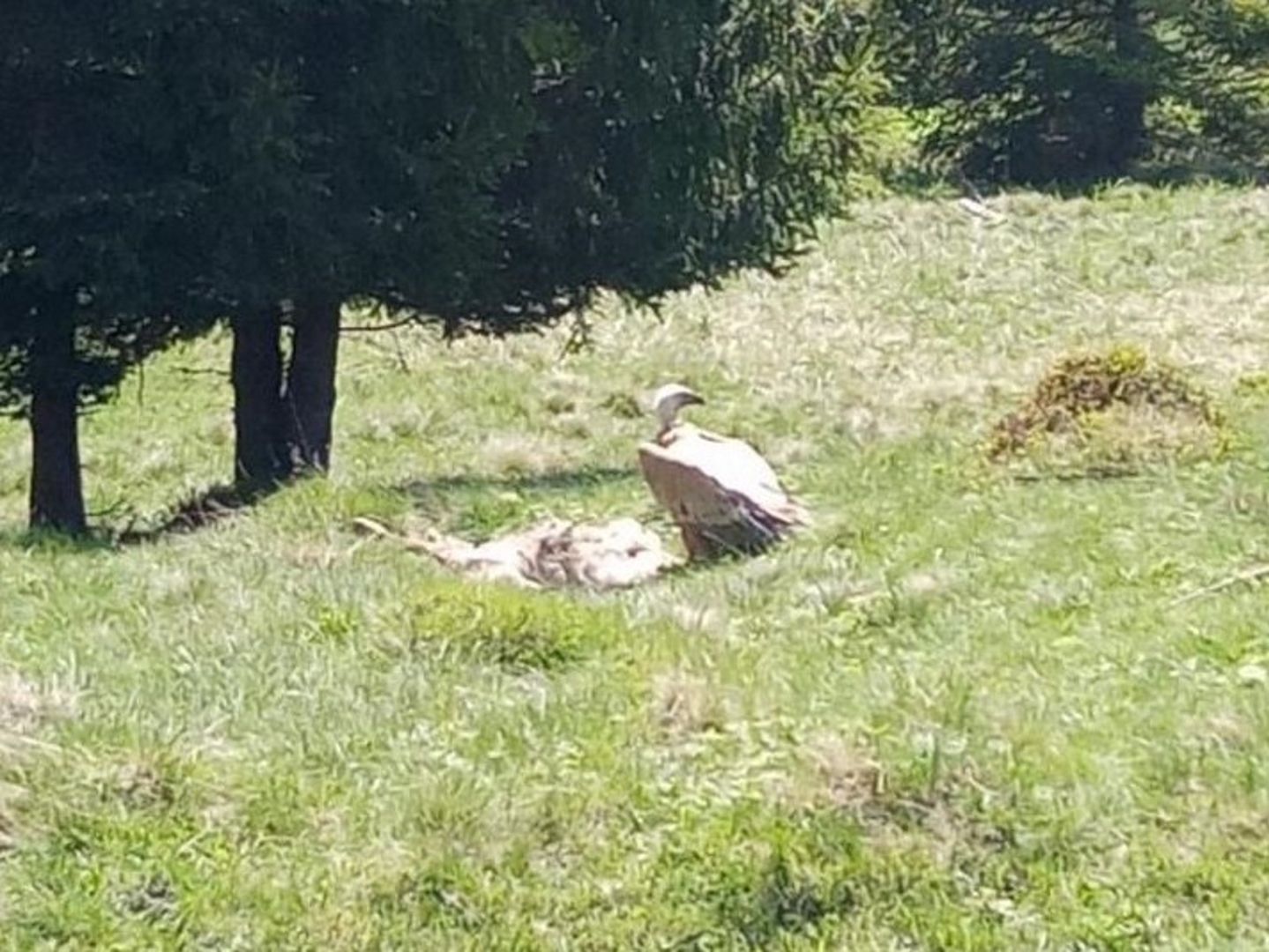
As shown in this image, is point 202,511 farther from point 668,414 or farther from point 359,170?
point 668,414

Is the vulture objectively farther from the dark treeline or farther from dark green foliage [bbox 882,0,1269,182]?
dark green foliage [bbox 882,0,1269,182]

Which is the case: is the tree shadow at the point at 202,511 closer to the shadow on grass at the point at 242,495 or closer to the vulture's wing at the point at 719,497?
the shadow on grass at the point at 242,495

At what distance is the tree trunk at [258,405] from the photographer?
13242mm

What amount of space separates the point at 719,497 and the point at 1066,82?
61.4ft

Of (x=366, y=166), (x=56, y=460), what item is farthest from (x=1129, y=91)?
(x=56, y=460)

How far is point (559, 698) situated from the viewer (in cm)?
598

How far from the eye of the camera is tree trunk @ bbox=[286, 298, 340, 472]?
1328 cm

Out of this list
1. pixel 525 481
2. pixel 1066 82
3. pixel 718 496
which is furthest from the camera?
pixel 1066 82

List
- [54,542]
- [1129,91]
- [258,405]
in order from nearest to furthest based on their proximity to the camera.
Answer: [54,542]
[258,405]
[1129,91]

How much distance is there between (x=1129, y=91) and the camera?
89.1 ft

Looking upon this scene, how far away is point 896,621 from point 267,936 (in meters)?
3.05

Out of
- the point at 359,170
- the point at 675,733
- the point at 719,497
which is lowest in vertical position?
the point at 719,497

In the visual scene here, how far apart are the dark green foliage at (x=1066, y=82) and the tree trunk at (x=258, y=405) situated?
14858mm

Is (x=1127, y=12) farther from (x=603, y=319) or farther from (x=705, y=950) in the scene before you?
(x=705, y=950)
